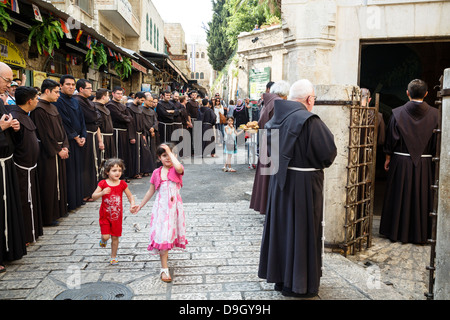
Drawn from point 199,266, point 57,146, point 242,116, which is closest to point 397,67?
point 242,116

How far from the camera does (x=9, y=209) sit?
4387 millimetres

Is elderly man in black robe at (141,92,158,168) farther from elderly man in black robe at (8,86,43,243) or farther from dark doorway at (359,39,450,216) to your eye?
dark doorway at (359,39,450,216)

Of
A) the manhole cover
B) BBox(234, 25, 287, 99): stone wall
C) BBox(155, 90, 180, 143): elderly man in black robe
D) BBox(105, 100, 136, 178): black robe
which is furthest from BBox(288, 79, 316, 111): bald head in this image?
BBox(234, 25, 287, 99): stone wall

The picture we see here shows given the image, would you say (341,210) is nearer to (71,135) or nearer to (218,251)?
(218,251)

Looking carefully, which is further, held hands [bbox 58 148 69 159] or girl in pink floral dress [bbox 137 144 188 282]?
held hands [bbox 58 148 69 159]

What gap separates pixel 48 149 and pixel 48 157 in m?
0.13

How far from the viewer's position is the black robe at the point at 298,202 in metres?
3.55

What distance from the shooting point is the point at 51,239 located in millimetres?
5234

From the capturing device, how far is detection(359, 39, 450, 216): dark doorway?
1024 centimetres

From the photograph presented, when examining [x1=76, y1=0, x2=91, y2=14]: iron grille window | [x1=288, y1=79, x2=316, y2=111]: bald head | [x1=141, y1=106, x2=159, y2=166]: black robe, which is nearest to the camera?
[x1=288, y1=79, x2=316, y2=111]: bald head

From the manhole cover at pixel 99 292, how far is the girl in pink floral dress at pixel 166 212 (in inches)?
17.4

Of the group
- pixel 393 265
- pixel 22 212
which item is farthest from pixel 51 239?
pixel 393 265

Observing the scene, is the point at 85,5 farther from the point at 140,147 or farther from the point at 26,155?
the point at 26,155

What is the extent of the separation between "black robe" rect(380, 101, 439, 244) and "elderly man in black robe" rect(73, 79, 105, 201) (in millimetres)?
→ 5395
